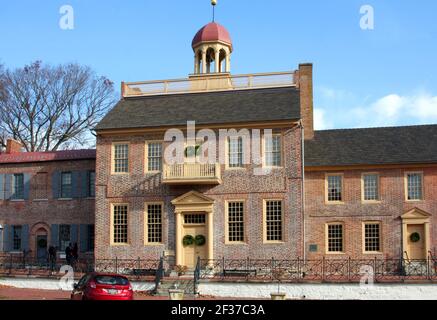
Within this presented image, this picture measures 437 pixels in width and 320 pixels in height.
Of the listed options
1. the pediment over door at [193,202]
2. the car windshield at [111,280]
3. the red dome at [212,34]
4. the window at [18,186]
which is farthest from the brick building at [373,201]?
the window at [18,186]

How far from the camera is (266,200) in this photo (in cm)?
3256

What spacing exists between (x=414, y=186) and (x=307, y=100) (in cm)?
757

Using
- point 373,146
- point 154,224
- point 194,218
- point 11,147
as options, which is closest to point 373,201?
point 373,146

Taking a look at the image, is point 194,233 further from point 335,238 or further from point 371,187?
point 371,187

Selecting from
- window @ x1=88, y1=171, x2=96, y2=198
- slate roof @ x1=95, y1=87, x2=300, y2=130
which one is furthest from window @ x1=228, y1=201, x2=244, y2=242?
window @ x1=88, y1=171, x2=96, y2=198

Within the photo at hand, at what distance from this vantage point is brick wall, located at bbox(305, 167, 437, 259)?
108 ft

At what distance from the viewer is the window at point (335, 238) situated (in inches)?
1325

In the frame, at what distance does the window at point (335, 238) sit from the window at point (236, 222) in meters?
4.64

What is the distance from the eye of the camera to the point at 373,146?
35.2 meters

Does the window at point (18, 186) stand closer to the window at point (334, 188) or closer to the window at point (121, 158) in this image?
the window at point (121, 158)

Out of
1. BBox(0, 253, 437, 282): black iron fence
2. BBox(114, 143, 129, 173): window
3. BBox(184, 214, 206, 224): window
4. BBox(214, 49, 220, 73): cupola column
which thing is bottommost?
BBox(0, 253, 437, 282): black iron fence

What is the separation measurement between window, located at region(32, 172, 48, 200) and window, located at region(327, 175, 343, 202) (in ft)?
53.0

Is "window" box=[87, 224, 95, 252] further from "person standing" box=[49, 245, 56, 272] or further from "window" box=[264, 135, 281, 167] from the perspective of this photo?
"window" box=[264, 135, 281, 167]
